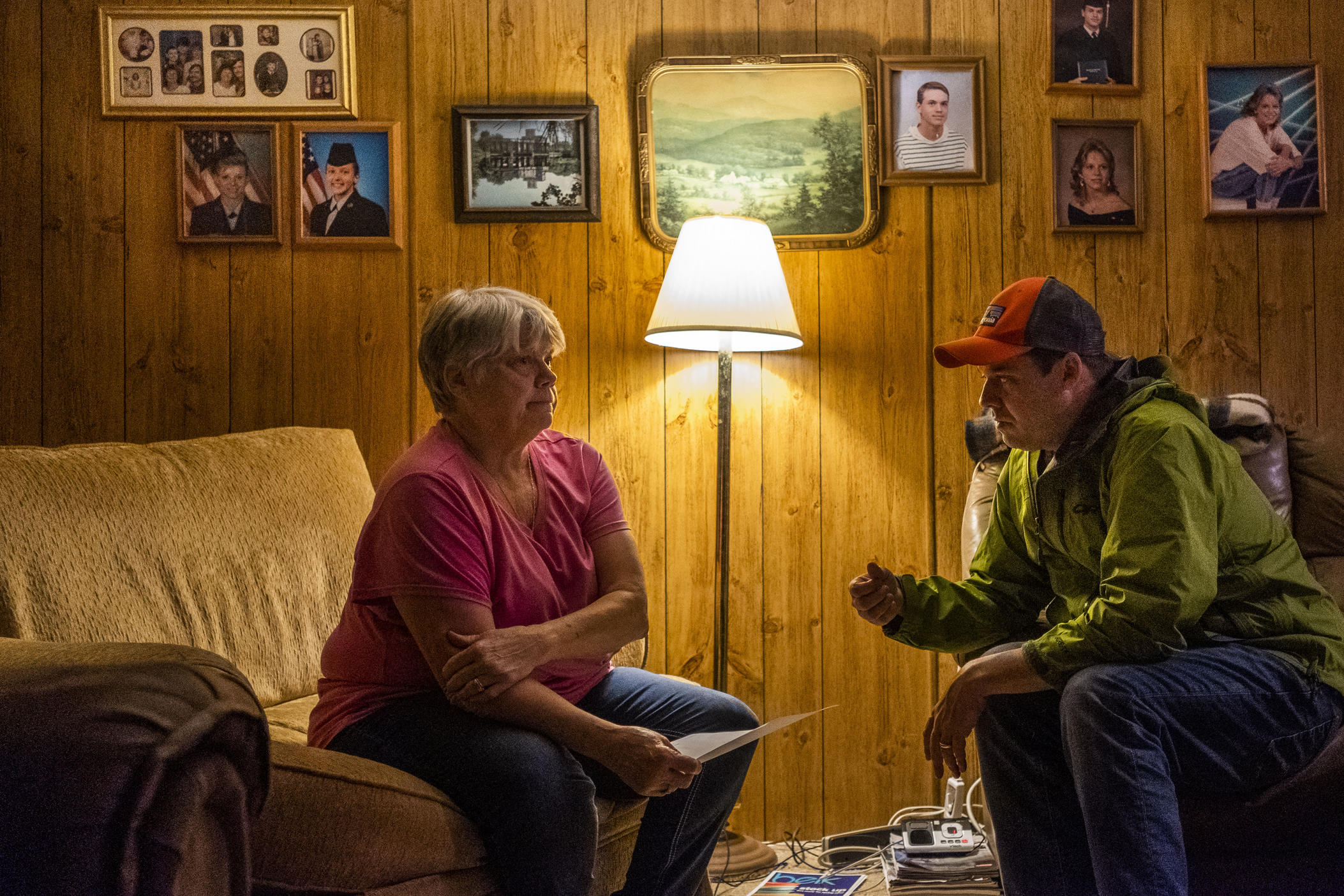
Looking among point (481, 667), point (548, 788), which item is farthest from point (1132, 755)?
point (481, 667)

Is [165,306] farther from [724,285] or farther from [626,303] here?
[724,285]

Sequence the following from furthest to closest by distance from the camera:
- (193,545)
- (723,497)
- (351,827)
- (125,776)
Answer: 1. (723,497)
2. (193,545)
3. (351,827)
4. (125,776)

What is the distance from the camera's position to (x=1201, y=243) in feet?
8.34

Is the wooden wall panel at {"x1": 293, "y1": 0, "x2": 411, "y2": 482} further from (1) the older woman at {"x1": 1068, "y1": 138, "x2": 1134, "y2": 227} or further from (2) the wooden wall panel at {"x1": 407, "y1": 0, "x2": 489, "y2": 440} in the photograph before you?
(1) the older woman at {"x1": 1068, "y1": 138, "x2": 1134, "y2": 227}

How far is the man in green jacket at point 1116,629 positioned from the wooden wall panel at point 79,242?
1906 millimetres

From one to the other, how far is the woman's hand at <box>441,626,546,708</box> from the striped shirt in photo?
1661 mm

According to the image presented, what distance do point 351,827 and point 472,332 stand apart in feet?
2.37

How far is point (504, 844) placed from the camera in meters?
1.30

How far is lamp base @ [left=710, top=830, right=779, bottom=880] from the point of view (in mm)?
2271

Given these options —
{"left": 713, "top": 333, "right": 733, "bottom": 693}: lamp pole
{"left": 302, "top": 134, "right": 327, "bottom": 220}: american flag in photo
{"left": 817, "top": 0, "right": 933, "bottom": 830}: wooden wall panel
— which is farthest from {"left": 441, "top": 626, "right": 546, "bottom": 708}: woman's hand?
{"left": 302, "top": 134, "right": 327, "bottom": 220}: american flag in photo

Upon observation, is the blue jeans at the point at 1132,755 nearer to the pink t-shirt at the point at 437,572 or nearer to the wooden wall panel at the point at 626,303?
the pink t-shirt at the point at 437,572

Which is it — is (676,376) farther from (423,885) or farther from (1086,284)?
(423,885)

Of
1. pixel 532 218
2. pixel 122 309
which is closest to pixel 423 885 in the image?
pixel 532 218

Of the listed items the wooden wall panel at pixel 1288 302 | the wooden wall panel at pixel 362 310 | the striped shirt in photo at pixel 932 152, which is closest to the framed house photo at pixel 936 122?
the striped shirt in photo at pixel 932 152
